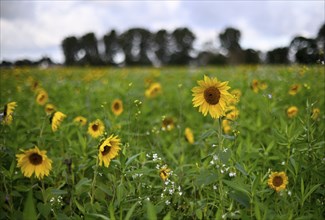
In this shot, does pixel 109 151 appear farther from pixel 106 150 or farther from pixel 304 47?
pixel 304 47

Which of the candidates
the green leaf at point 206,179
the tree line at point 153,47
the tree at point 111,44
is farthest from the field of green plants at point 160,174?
the tree at point 111,44

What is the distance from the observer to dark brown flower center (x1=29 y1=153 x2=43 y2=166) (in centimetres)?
162

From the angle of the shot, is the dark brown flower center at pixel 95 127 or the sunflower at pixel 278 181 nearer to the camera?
the sunflower at pixel 278 181

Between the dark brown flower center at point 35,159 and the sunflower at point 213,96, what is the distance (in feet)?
2.98

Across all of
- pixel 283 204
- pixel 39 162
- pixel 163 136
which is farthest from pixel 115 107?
pixel 283 204

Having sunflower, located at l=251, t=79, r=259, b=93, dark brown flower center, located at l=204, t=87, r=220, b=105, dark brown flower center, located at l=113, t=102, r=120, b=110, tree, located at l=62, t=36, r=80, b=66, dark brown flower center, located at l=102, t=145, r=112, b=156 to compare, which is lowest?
dark brown flower center, located at l=102, t=145, r=112, b=156

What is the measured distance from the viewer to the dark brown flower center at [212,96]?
5.07ft

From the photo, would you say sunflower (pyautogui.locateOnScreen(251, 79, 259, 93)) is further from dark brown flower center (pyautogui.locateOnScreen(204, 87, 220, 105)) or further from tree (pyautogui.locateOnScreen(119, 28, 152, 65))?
tree (pyautogui.locateOnScreen(119, 28, 152, 65))

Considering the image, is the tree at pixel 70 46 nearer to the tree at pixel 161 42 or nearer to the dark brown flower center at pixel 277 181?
the tree at pixel 161 42

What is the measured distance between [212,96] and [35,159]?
1.02 metres

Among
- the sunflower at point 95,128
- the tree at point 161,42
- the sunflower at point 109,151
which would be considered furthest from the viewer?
the tree at point 161,42

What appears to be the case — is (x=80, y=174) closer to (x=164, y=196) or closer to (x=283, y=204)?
(x=164, y=196)

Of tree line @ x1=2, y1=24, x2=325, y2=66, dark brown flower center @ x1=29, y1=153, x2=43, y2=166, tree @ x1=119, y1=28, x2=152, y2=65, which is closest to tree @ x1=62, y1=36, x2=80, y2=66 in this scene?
tree line @ x1=2, y1=24, x2=325, y2=66

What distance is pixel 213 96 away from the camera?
5.08ft
